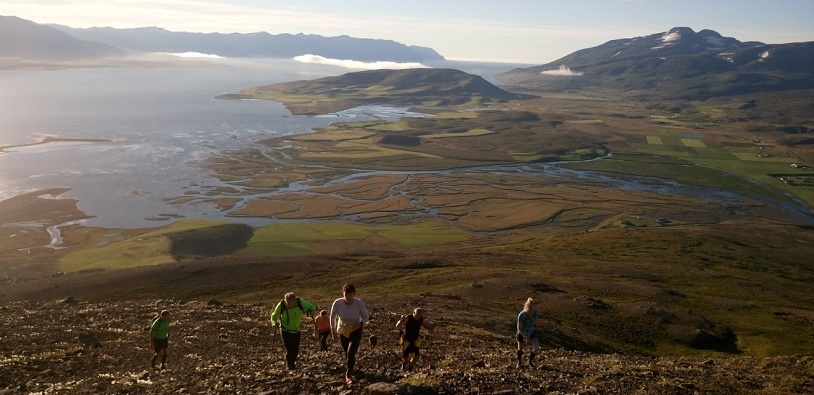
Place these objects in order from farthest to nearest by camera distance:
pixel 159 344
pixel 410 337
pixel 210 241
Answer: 1. pixel 210 241
2. pixel 159 344
3. pixel 410 337

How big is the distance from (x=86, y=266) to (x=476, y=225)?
229ft

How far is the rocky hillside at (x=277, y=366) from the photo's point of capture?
1948 cm

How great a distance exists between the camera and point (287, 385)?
19031 mm

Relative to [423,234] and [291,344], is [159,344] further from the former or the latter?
[423,234]

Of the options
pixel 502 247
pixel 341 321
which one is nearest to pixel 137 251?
pixel 502 247

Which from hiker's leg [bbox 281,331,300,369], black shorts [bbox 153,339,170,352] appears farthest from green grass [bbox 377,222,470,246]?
hiker's leg [bbox 281,331,300,369]

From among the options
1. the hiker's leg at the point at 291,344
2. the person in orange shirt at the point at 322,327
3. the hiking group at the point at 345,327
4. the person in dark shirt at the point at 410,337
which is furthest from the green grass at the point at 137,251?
the person in dark shirt at the point at 410,337

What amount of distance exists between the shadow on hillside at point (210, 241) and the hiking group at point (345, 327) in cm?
6859

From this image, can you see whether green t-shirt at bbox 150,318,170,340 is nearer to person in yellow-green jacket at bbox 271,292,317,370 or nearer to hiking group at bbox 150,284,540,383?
hiking group at bbox 150,284,540,383

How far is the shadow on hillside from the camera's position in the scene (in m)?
91.9

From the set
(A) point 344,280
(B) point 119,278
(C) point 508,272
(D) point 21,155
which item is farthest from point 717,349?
(D) point 21,155

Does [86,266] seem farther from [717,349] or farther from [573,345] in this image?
[717,349]

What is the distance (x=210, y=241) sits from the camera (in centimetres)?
9788

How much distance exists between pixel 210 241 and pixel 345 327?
85133 millimetres
